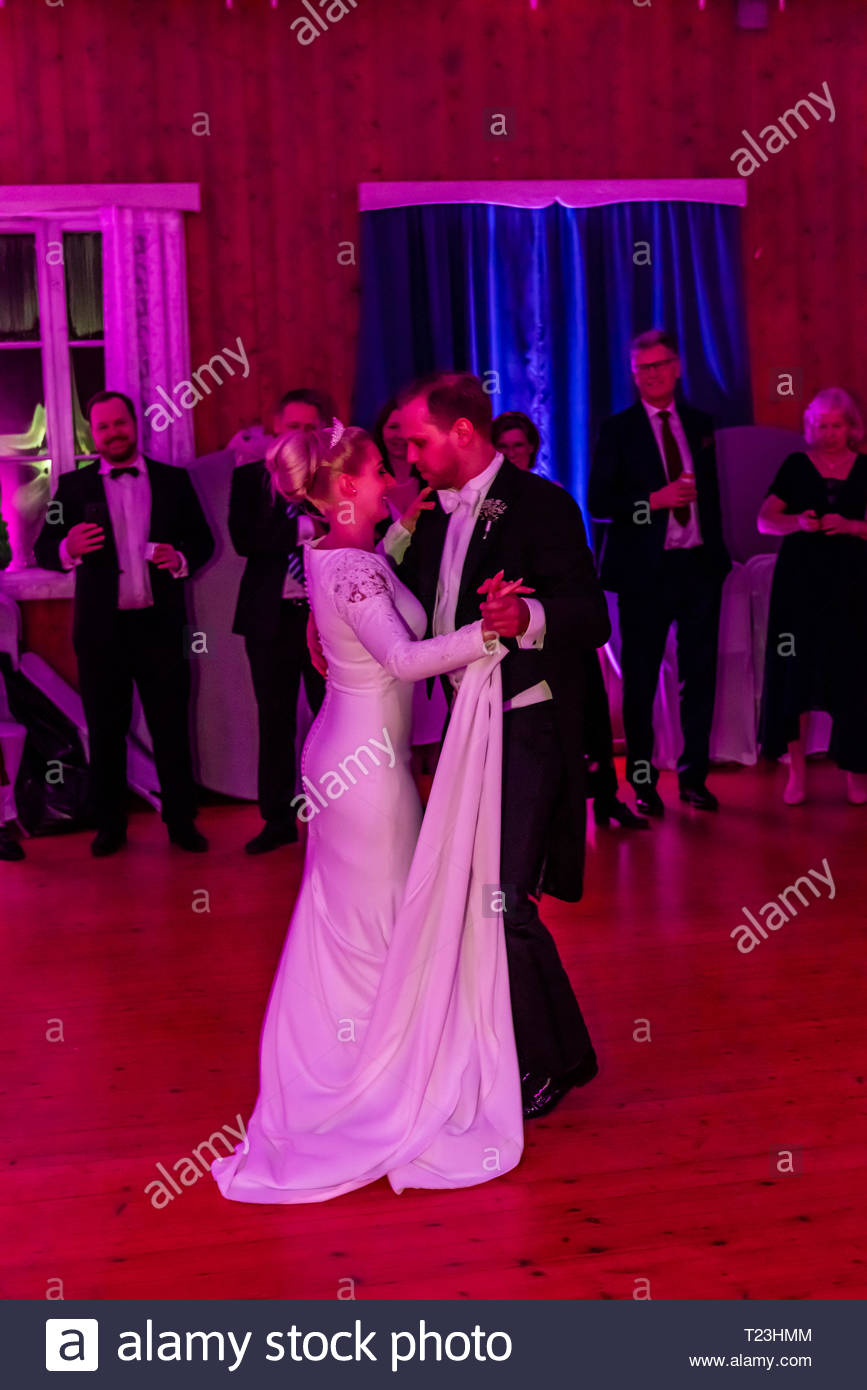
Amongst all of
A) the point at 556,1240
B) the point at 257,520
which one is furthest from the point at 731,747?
the point at 556,1240

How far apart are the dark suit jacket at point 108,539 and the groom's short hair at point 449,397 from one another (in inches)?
115

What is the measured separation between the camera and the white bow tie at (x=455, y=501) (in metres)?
3.12

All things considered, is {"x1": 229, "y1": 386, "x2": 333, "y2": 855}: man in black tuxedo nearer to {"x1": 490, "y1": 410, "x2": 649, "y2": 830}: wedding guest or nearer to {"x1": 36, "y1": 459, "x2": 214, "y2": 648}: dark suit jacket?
{"x1": 36, "y1": 459, "x2": 214, "y2": 648}: dark suit jacket

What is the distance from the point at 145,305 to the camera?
6848 mm

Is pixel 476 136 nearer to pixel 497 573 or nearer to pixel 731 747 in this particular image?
pixel 731 747

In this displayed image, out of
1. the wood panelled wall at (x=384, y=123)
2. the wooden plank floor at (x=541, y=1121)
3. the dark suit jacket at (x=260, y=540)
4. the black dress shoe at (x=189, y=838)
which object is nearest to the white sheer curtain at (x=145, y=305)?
the wood panelled wall at (x=384, y=123)

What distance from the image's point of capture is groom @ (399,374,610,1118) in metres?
3.06

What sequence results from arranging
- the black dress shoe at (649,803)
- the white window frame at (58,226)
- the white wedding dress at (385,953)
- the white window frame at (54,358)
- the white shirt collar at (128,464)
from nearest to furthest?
the white wedding dress at (385,953)
the white shirt collar at (128,464)
the black dress shoe at (649,803)
the white window frame at (58,226)
the white window frame at (54,358)

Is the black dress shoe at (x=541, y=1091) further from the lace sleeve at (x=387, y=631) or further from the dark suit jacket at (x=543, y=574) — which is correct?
the lace sleeve at (x=387, y=631)

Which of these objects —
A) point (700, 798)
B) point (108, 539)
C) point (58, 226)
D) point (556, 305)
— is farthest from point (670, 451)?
point (58, 226)

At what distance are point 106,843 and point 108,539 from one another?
1.19 metres

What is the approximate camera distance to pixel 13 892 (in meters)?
5.36

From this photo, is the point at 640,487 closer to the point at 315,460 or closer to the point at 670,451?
the point at 670,451

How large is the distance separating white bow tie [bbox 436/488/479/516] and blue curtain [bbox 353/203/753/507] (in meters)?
3.98
